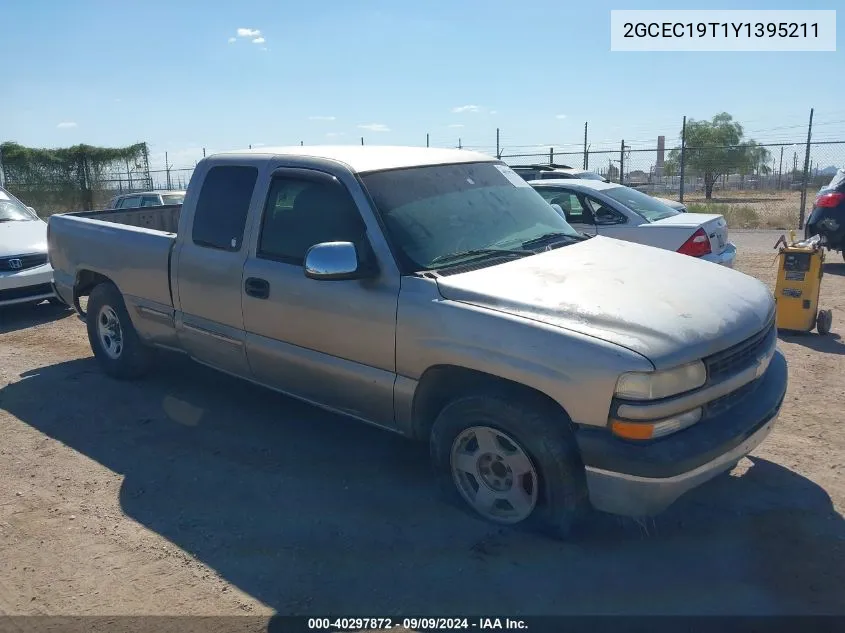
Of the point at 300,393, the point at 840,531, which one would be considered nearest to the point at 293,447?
the point at 300,393

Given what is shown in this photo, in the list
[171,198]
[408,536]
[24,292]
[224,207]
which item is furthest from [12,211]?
[408,536]

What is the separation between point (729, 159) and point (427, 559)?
30646 mm

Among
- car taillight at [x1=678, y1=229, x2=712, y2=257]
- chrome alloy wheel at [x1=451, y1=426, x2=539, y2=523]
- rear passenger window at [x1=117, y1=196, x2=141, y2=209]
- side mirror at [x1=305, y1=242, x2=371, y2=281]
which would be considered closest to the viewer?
chrome alloy wheel at [x1=451, y1=426, x2=539, y2=523]

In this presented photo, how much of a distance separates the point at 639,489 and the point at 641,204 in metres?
6.50

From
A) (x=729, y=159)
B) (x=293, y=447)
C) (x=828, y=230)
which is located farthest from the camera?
(x=729, y=159)

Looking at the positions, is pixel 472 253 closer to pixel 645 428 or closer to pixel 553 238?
pixel 553 238

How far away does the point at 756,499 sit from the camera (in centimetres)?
402

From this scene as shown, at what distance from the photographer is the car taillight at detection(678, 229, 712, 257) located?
779 centimetres

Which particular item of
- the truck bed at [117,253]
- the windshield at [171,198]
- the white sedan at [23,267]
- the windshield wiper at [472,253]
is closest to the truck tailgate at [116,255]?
the truck bed at [117,253]

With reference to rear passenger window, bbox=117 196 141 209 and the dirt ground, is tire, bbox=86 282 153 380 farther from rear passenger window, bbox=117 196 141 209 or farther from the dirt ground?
rear passenger window, bbox=117 196 141 209

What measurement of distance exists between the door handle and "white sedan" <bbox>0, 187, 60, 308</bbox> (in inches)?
195

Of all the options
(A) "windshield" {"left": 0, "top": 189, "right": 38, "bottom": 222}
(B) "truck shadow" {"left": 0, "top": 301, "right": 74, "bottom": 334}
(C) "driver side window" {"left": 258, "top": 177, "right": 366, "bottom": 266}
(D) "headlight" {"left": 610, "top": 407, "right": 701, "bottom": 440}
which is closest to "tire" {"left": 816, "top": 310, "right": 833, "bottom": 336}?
(D) "headlight" {"left": 610, "top": 407, "right": 701, "bottom": 440}

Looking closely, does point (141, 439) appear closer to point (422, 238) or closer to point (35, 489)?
point (35, 489)

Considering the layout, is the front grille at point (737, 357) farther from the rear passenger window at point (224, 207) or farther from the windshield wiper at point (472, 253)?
the rear passenger window at point (224, 207)
